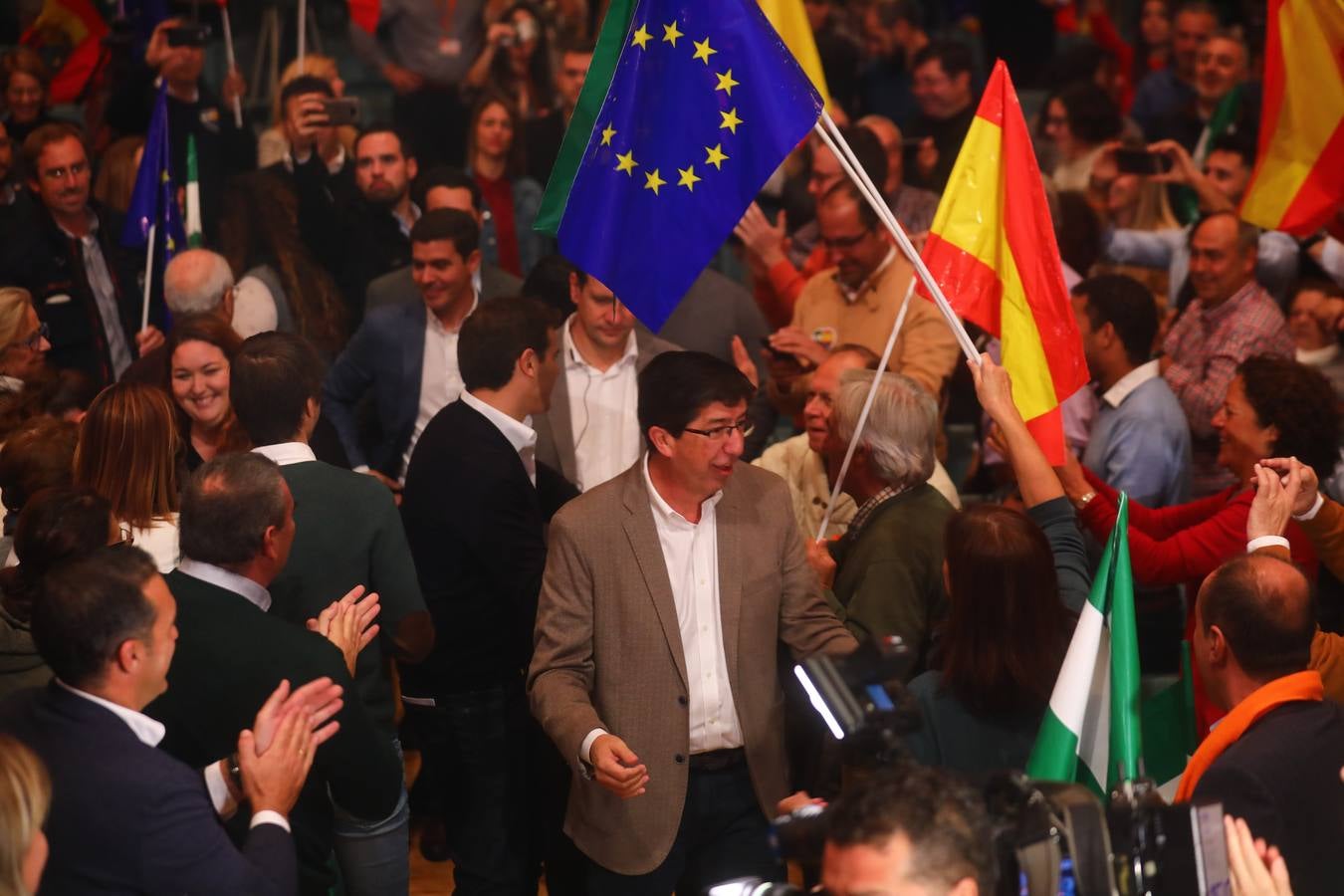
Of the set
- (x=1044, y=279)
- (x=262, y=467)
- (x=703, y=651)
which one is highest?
(x=1044, y=279)

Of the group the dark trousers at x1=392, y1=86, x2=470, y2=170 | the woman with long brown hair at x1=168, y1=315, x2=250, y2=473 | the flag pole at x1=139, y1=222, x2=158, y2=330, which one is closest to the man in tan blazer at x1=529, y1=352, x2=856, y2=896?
the woman with long brown hair at x1=168, y1=315, x2=250, y2=473

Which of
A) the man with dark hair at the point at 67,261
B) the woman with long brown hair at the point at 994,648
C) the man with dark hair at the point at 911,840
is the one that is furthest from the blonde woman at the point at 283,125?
the man with dark hair at the point at 911,840

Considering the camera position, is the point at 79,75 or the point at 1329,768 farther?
the point at 79,75

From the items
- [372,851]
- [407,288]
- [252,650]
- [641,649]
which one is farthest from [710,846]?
[407,288]

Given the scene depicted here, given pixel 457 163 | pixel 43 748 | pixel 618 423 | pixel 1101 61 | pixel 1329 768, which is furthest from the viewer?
pixel 1101 61

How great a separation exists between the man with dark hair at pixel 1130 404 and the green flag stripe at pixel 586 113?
209cm

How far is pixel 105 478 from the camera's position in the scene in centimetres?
478

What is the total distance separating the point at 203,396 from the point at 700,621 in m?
2.18

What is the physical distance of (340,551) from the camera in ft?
14.9

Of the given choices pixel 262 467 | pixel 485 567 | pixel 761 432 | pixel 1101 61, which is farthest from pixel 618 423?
pixel 1101 61

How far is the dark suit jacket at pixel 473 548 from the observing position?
16.0 feet

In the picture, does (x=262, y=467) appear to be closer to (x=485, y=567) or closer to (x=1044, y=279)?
(x=485, y=567)

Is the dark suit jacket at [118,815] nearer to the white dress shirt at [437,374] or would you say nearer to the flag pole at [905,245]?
the flag pole at [905,245]

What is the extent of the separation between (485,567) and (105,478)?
113 cm
